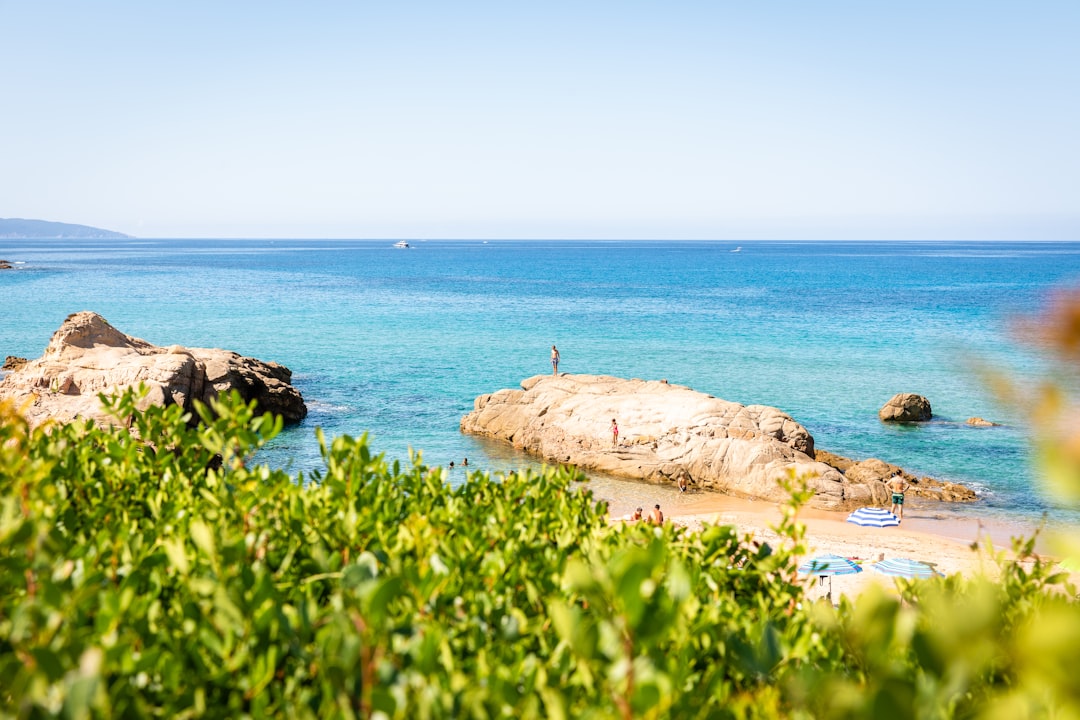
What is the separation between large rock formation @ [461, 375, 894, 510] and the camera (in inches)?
1121

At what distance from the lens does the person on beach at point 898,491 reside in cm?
2623

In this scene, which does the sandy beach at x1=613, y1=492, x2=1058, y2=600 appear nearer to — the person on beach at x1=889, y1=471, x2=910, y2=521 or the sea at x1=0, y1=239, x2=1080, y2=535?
the person on beach at x1=889, y1=471, x2=910, y2=521

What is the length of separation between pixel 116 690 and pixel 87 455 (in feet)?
12.2

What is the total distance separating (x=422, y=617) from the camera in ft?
11.9

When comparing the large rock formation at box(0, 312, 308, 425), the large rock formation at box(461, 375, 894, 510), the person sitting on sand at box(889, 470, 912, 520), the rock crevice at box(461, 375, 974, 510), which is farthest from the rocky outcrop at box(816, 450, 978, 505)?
the large rock formation at box(0, 312, 308, 425)

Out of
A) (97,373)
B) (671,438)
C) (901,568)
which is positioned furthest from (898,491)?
(97,373)

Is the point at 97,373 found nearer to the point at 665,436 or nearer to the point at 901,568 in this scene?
the point at 665,436

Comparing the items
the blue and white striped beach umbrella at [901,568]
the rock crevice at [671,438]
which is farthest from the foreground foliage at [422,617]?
the rock crevice at [671,438]

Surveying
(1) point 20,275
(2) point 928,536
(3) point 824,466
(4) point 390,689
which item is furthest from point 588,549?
(1) point 20,275

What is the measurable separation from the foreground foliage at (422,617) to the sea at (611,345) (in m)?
0.57

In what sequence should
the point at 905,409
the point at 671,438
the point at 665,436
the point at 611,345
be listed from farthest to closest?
the point at 611,345
the point at 905,409
the point at 665,436
the point at 671,438

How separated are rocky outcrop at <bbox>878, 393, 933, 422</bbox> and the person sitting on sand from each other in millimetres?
9742

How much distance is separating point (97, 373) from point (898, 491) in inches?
1131

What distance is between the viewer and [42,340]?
54.7 metres
